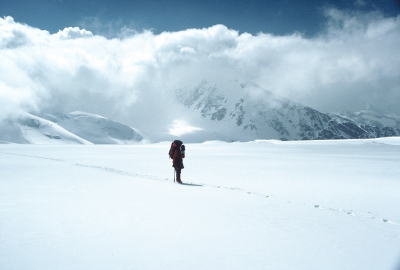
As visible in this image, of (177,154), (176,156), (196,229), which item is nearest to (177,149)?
(177,154)

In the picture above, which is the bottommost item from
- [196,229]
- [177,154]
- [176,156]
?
[196,229]

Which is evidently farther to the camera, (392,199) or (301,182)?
(301,182)

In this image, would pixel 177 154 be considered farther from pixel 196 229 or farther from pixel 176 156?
pixel 196 229

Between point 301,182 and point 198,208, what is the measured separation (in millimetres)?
9073

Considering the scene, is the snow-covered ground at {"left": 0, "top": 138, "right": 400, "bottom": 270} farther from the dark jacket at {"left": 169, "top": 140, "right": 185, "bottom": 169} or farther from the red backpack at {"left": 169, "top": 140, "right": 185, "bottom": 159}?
the red backpack at {"left": 169, "top": 140, "right": 185, "bottom": 159}

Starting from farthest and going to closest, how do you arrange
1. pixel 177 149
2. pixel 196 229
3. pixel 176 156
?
pixel 177 149 → pixel 176 156 → pixel 196 229

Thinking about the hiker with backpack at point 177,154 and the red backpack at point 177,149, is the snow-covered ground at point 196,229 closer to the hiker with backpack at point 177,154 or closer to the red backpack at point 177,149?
the hiker with backpack at point 177,154

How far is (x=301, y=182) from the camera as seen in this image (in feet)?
61.1

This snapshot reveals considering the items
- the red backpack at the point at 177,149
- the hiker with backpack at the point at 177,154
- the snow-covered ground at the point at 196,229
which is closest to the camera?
the snow-covered ground at the point at 196,229

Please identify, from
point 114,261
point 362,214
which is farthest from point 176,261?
point 362,214

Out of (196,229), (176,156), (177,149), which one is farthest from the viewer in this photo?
(177,149)

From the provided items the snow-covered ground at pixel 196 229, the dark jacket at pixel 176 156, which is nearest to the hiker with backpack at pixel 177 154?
the dark jacket at pixel 176 156

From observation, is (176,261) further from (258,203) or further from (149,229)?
(258,203)

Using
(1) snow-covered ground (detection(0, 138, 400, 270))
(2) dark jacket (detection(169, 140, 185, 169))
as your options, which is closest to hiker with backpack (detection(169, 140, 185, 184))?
(2) dark jacket (detection(169, 140, 185, 169))
